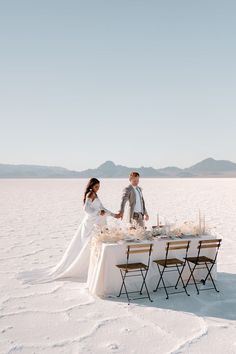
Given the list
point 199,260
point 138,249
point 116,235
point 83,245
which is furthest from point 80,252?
point 199,260

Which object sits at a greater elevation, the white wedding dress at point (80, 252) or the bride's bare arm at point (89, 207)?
the bride's bare arm at point (89, 207)

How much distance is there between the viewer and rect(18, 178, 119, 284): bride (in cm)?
698

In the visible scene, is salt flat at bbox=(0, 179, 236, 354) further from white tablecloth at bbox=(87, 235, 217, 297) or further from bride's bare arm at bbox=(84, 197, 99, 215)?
bride's bare arm at bbox=(84, 197, 99, 215)

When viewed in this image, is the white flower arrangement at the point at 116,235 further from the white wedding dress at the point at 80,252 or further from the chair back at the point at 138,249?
A: the white wedding dress at the point at 80,252

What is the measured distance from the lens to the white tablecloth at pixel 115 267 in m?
6.10

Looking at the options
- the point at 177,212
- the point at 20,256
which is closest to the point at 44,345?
the point at 20,256

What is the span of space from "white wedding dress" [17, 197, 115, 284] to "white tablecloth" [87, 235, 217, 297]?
470 mm

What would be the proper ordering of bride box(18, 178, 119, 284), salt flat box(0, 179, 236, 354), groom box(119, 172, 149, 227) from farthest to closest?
groom box(119, 172, 149, 227) < bride box(18, 178, 119, 284) < salt flat box(0, 179, 236, 354)

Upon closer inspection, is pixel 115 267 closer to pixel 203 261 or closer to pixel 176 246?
pixel 176 246

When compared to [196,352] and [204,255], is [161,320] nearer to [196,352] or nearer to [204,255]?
[196,352]

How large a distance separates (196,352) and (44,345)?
5.09 feet

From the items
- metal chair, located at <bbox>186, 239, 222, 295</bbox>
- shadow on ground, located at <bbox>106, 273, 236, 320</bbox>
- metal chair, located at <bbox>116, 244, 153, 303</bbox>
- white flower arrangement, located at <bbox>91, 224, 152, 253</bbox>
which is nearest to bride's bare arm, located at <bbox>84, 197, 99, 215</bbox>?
white flower arrangement, located at <bbox>91, 224, 152, 253</bbox>

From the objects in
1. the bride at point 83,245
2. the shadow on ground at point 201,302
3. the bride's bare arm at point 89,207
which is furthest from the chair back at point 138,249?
the bride's bare arm at point 89,207

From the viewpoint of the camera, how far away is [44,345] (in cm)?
460
